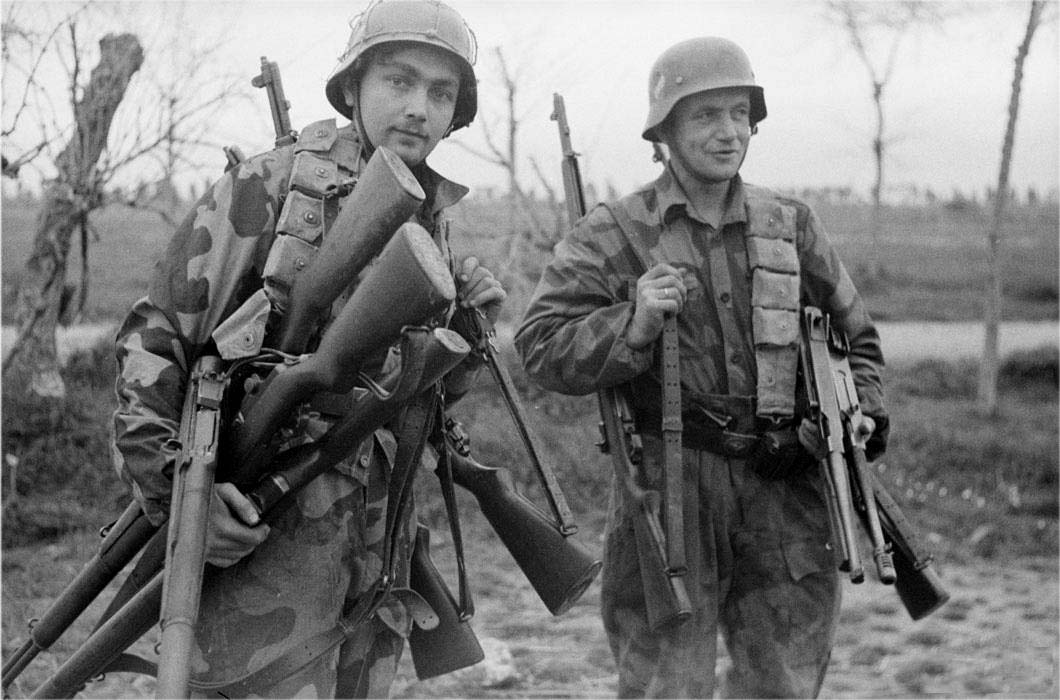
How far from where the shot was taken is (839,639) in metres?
6.32

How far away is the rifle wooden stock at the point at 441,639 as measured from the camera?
11.4 feet

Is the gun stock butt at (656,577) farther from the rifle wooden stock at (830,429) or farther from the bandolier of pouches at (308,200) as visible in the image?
the bandolier of pouches at (308,200)

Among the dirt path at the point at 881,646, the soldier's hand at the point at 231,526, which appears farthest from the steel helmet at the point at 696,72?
the dirt path at the point at 881,646

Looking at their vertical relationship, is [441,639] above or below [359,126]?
below

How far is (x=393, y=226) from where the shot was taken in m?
2.70

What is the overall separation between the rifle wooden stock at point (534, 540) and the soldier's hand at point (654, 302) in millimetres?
586

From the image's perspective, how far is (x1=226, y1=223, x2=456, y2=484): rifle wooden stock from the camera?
2561 mm

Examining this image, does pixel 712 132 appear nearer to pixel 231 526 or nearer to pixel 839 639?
pixel 231 526

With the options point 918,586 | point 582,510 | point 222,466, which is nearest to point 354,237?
point 222,466

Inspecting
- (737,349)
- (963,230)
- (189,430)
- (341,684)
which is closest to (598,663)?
(737,349)

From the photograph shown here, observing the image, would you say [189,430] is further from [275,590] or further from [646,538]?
[646,538]

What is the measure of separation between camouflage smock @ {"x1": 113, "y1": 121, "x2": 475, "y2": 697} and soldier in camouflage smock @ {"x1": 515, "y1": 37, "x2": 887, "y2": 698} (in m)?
1.09

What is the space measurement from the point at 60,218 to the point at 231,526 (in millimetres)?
5289

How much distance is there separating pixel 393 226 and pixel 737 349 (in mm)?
1512
